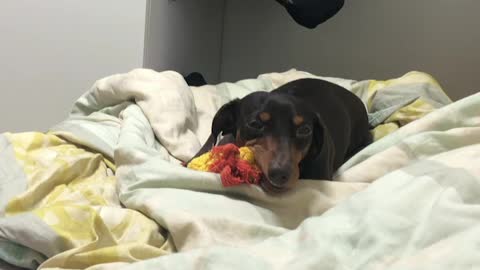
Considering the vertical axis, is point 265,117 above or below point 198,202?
above

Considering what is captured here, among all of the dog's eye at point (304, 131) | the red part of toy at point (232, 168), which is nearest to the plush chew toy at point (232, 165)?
the red part of toy at point (232, 168)

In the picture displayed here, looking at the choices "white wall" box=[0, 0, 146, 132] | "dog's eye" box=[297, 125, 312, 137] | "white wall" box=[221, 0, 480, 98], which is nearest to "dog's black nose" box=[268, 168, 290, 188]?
"dog's eye" box=[297, 125, 312, 137]

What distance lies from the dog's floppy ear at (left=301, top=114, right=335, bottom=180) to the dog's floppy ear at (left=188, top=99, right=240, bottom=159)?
0.20 m

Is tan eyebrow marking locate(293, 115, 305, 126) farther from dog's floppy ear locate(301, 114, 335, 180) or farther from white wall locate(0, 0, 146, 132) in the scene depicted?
white wall locate(0, 0, 146, 132)

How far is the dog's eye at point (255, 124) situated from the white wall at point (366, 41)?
1.48 m

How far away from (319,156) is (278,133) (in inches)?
5.1

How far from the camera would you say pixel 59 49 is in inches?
75.2

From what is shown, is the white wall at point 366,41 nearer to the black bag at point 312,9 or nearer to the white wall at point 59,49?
the black bag at point 312,9

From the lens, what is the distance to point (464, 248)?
29.3 inches

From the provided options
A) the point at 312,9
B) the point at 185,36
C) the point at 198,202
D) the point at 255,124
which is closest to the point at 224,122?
the point at 255,124

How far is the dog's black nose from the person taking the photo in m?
1.13

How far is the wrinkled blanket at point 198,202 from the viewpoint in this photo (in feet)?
2.72

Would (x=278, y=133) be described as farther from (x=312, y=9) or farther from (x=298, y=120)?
(x=312, y=9)

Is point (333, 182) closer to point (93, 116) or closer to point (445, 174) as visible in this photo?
point (445, 174)
